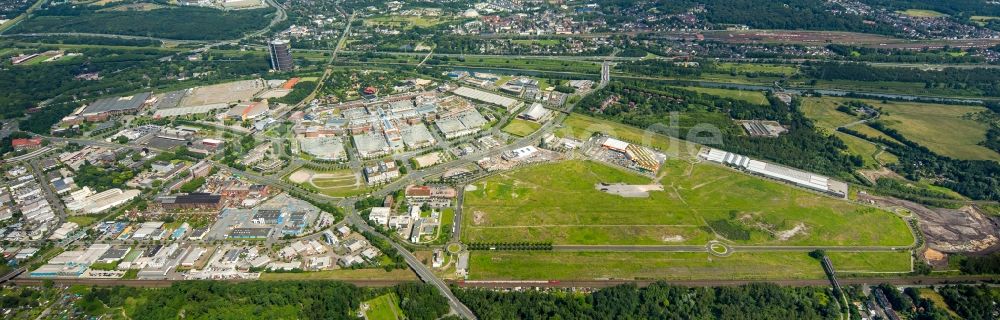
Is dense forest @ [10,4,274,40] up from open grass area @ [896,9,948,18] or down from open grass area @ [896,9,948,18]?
up

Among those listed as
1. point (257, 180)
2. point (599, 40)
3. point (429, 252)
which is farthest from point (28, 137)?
point (599, 40)

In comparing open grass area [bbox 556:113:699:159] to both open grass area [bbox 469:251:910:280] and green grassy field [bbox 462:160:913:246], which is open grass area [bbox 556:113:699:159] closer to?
green grassy field [bbox 462:160:913:246]

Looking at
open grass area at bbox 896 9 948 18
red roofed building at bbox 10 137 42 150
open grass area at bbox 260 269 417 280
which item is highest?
open grass area at bbox 896 9 948 18

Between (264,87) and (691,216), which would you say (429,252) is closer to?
(691,216)

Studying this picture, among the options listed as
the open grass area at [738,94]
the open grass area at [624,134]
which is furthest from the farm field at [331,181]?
the open grass area at [738,94]

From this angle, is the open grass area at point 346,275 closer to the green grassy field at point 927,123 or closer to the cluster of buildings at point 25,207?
the cluster of buildings at point 25,207

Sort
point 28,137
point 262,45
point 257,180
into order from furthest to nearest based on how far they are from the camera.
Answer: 1. point 262,45
2. point 28,137
3. point 257,180

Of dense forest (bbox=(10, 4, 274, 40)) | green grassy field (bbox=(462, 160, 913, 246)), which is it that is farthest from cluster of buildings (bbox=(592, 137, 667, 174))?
dense forest (bbox=(10, 4, 274, 40))

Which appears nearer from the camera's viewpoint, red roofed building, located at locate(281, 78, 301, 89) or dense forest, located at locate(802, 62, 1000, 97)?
dense forest, located at locate(802, 62, 1000, 97)
